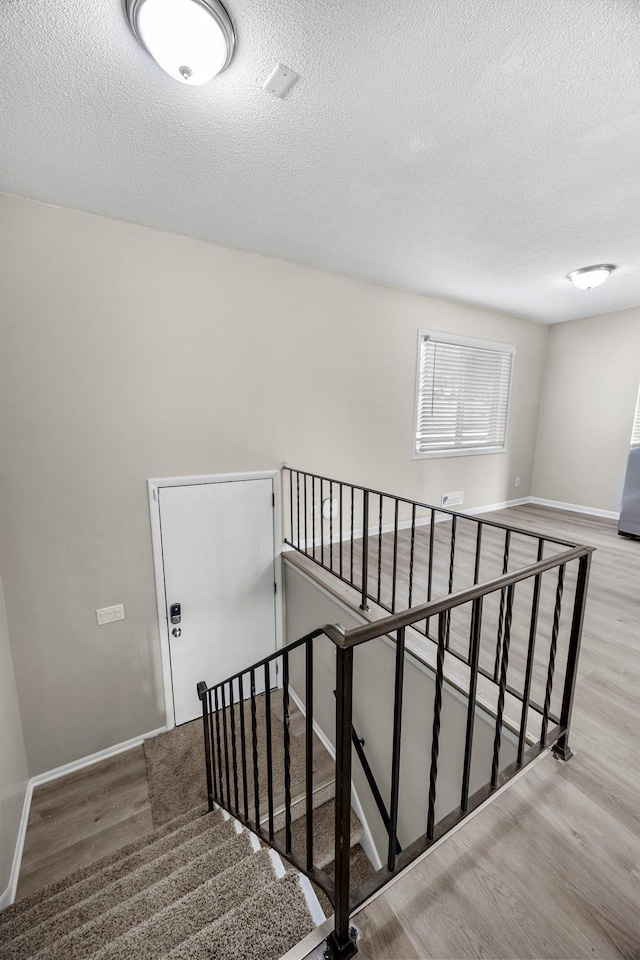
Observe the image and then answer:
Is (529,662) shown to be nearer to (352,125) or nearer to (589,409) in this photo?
(352,125)

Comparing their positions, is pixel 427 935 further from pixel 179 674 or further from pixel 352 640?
pixel 179 674

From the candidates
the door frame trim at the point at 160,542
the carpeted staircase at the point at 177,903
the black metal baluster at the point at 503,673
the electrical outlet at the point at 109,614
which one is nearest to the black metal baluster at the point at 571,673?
the black metal baluster at the point at 503,673

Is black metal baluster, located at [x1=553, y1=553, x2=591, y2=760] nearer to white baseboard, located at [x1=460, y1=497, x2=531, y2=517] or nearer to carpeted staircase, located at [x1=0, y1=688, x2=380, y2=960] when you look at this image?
carpeted staircase, located at [x1=0, y1=688, x2=380, y2=960]

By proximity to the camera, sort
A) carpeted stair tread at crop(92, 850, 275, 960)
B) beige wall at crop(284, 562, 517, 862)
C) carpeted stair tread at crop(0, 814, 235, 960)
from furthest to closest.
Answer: beige wall at crop(284, 562, 517, 862) → carpeted stair tread at crop(0, 814, 235, 960) → carpeted stair tread at crop(92, 850, 275, 960)

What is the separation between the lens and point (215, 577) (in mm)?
3242

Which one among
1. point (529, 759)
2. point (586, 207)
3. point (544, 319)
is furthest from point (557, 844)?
point (544, 319)

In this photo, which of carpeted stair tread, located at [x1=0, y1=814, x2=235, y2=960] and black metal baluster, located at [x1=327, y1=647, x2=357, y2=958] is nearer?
black metal baluster, located at [x1=327, y1=647, x2=357, y2=958]

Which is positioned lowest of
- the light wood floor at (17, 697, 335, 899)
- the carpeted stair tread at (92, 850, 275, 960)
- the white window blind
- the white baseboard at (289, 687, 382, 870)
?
the white baseboard at (289, 687, 382, 870)

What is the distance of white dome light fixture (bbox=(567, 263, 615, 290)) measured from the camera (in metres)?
3.17

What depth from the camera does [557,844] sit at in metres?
1.23

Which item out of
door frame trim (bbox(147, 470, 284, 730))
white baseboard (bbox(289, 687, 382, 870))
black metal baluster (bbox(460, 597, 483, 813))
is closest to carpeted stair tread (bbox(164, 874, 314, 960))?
black metal baluster (bbox(460, 597, 483, 813))

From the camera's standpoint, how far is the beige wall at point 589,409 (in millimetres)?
4570

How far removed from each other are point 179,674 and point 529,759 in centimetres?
275

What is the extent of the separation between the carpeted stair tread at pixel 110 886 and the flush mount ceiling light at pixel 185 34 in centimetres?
359
